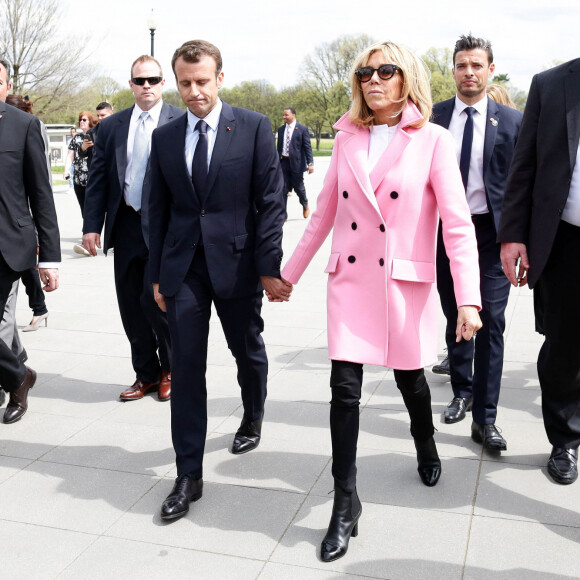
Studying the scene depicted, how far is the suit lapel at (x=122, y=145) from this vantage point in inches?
205

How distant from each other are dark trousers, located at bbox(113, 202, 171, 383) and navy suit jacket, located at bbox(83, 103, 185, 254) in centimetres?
7

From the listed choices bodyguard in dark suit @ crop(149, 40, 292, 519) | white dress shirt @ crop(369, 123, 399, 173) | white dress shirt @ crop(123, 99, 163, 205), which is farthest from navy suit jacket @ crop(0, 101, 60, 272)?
white dress shirt @ crop(369, 123, 399, 173)

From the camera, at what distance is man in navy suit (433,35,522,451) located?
4480 mm

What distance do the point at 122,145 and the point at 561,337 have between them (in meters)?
2.97

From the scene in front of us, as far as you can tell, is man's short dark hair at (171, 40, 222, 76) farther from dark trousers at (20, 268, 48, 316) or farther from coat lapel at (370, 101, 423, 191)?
dark trousers at (20, 268, 48, 316)

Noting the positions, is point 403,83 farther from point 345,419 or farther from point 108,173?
point 108,173

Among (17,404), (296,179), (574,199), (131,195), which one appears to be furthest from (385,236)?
(296,179)

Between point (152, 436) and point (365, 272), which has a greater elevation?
point (365, 272)

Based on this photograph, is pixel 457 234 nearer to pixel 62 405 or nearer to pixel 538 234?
pixel 538 234

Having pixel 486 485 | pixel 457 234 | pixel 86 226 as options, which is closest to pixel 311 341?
pixel 86 226

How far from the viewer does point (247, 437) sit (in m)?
4.50

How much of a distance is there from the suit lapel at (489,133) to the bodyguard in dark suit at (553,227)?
0.89 m

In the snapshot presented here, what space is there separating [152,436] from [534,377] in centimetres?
276

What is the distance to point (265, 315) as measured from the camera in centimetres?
802
